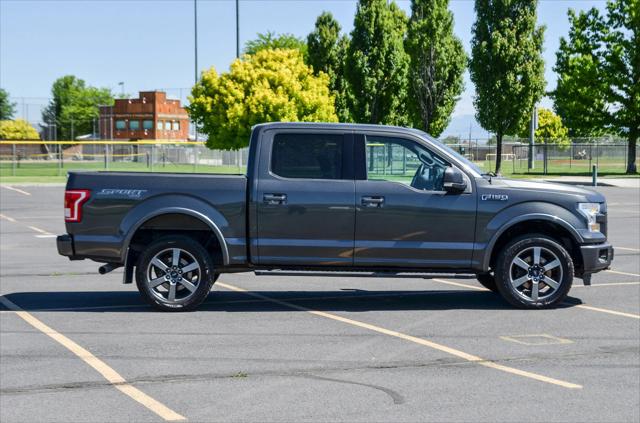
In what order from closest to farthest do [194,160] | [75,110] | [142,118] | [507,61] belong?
[507,61] → [194,160] → [142,118] → [75,110]

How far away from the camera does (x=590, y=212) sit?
1048 cm

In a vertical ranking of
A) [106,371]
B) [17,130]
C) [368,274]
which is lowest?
[106,371]

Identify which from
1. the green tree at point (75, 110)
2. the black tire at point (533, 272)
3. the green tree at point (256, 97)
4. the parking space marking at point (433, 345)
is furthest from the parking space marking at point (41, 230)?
the green tree at point (75, 110)

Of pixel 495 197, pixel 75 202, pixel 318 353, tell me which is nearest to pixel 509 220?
pixel 495 197

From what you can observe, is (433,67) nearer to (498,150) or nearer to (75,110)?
(498,150)

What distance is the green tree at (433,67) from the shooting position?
52062 millimetres

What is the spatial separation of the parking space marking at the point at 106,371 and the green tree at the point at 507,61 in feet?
144

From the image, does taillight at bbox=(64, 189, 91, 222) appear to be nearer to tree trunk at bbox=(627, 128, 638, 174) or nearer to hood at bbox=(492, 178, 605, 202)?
hood at bbox=(492, 178, 605, 202)

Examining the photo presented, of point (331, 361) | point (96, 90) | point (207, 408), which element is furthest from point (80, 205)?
point (96, 90)

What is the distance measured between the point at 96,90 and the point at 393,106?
10644 cm

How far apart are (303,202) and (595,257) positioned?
3.25 m

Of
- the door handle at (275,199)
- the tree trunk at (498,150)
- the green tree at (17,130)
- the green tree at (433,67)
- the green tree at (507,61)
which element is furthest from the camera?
the green tree at (17,130)

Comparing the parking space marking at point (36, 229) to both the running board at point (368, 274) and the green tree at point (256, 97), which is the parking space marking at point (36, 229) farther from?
the green tree at point (256, 97)

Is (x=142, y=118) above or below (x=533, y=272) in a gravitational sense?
above
